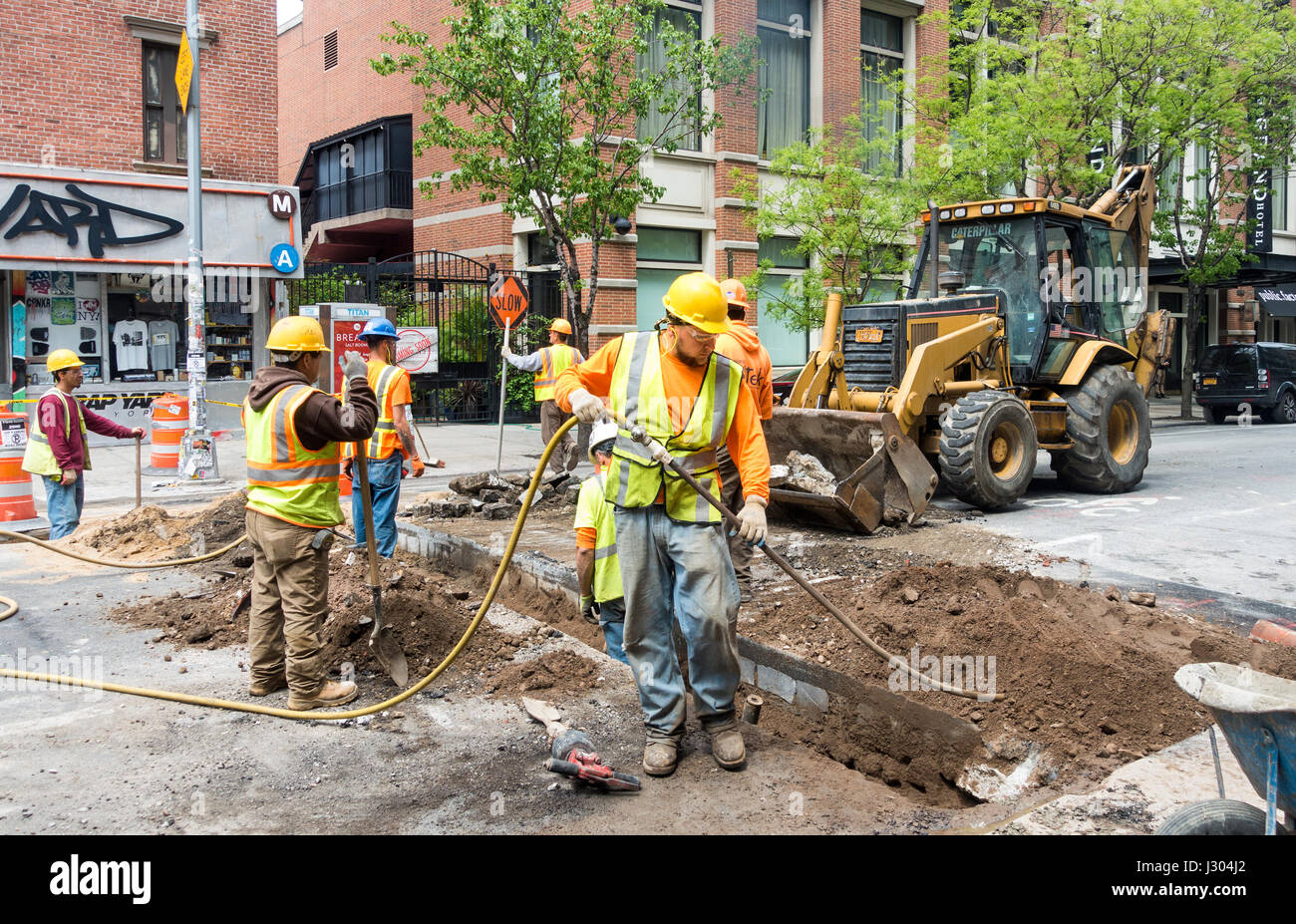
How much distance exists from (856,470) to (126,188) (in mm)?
14111

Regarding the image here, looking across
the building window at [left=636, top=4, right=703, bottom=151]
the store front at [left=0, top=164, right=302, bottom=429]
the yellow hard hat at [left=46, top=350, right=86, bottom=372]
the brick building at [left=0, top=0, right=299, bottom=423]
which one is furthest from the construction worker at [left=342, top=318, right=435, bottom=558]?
the building window at [left=636, top=4, right=703, bottom=151]

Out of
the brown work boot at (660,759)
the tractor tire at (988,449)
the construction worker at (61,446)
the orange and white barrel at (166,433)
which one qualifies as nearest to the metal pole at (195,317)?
the orange and white barrel at (166,433)

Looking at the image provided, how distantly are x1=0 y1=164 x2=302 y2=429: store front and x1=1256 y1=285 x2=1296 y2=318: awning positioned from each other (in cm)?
2925

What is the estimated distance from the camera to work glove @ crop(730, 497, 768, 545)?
4387mm

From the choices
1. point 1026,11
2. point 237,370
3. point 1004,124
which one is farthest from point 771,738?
point 1026,11

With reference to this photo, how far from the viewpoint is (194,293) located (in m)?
14.3

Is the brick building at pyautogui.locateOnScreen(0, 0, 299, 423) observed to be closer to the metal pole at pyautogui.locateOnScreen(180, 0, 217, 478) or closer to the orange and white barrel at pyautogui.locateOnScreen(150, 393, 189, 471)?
the metal pole at pyautogui.locateOnScreen(180, 0, 217, 478)

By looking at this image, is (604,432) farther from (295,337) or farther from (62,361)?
(62,361)

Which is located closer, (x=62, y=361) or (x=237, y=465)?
(x=62, y=361)

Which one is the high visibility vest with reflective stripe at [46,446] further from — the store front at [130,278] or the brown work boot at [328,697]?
the store front at [130,278]

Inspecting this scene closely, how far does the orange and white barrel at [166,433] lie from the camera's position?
1431 centimetres

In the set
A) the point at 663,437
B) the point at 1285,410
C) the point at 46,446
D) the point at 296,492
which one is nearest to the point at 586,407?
the point at 663,437

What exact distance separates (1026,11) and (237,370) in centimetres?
1631

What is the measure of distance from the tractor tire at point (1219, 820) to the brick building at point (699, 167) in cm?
1735
